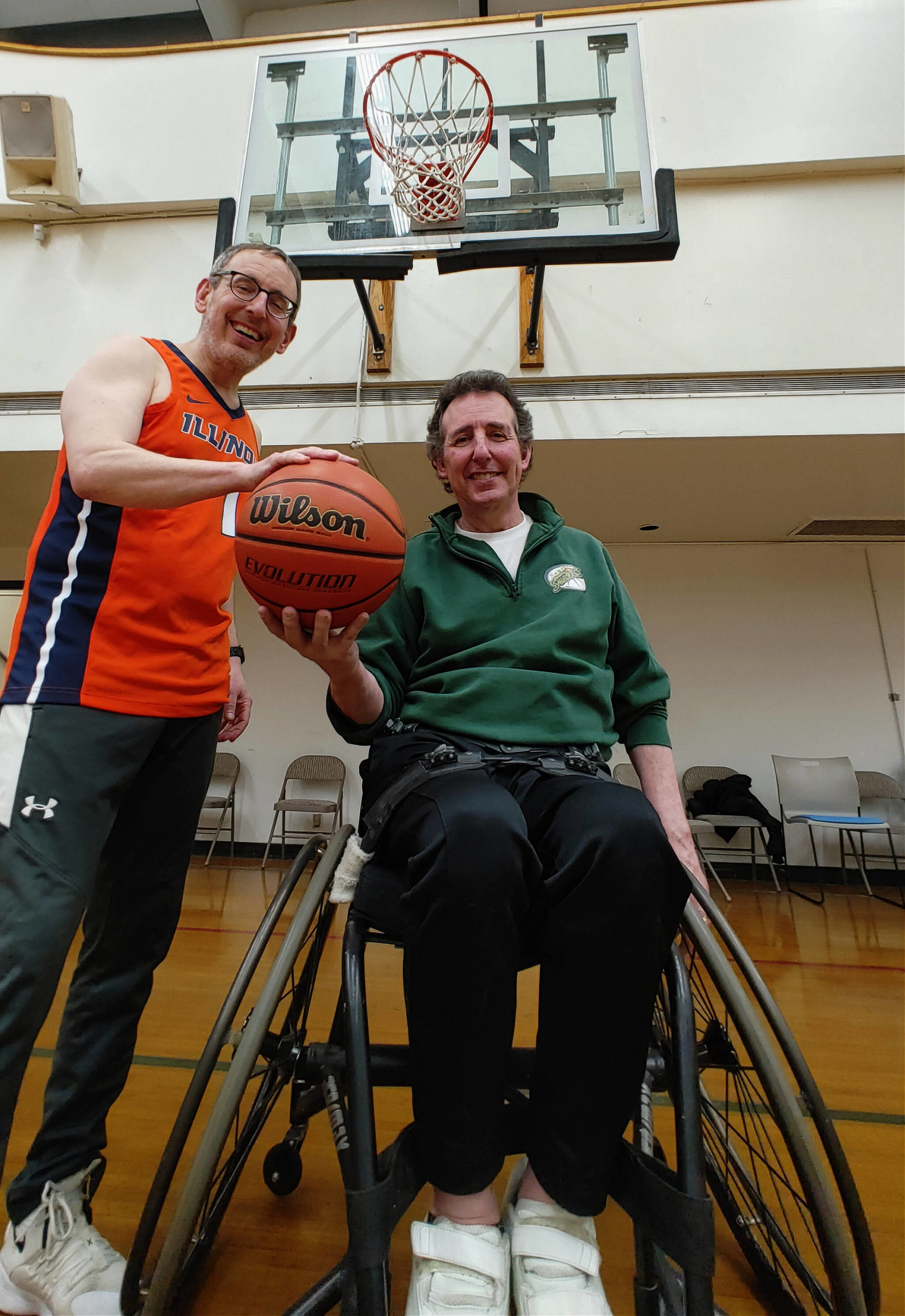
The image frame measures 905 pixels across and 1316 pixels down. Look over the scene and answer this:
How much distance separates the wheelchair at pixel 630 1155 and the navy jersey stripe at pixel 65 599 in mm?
451

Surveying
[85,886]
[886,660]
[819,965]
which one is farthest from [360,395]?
[886,660]

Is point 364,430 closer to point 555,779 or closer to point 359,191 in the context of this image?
point 359,191

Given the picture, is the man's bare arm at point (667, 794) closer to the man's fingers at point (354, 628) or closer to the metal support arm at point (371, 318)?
the man's fingers at point (354, 628)

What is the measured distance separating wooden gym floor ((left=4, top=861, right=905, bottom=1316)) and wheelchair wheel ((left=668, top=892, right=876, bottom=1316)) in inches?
2.8

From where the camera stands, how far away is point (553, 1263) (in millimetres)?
621

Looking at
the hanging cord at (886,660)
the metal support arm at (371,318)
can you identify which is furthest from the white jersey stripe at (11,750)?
the hanging cord at (886,660)

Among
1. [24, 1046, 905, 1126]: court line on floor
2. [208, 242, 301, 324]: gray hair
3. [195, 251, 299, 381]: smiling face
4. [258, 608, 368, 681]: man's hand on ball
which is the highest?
[208, 242, 301, 324]: gray hair

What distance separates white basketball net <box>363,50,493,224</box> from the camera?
2.35 metres

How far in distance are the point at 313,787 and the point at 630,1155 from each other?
4042mm

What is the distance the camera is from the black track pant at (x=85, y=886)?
31.3 inches

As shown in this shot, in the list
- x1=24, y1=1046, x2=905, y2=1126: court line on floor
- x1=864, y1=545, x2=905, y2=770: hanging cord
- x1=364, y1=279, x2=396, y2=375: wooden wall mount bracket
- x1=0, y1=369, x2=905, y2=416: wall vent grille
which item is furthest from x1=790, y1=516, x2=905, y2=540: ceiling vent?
x1=24, y1=1046, x2=905, y2=1126: court line on floor

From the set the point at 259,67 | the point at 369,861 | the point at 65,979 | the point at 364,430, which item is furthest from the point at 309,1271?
the point at 259,67

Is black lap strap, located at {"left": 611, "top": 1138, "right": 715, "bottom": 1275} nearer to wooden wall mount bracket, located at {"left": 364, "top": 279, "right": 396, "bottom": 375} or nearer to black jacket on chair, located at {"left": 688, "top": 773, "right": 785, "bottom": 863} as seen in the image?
wooden wall mount bracket, located at {"left": 364, "top": 279, "right": 396, "bottom": 375}

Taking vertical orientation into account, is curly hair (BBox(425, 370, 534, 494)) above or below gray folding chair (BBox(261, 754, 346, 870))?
above
